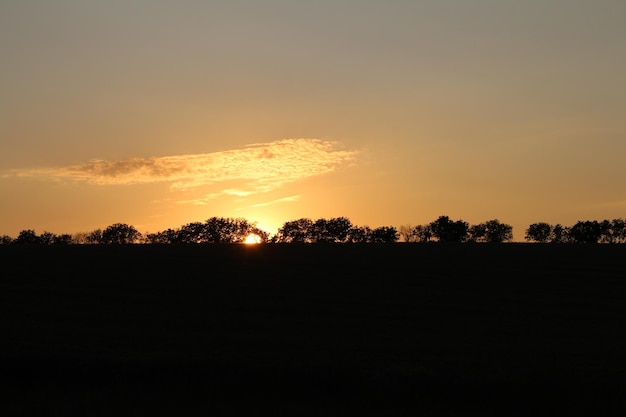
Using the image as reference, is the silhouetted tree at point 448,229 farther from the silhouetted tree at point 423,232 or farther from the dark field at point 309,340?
the dark field at point 309,340

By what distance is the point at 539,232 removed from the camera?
139 metres

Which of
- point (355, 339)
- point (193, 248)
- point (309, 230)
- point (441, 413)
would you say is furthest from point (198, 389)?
point (309, 230)

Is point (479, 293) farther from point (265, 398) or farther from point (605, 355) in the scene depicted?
point (265, 398)

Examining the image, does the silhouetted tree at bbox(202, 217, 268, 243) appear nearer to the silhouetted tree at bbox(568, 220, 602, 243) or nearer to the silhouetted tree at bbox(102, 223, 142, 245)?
the silhouetted tree at bbox(102, 223, 142, 245)

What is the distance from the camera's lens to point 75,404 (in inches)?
589

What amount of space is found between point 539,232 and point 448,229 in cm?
2423

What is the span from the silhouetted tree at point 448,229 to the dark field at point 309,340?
262 ft

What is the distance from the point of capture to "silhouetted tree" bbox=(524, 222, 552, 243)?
13775 centimetres

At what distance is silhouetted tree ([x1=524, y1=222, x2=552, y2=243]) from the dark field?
3771 inches

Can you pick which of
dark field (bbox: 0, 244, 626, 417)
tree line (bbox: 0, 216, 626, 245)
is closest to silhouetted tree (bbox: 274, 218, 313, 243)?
tree line (bbox: 0, 216, 626, 245)

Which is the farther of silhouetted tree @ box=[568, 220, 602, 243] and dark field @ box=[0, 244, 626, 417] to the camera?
silhouetted tree @ box=[568, 220, 602, 243]

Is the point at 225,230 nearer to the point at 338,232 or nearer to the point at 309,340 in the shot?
the point at 338,232

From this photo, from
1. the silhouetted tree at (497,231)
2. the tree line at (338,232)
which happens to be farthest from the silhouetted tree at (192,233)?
the silhouetted tree at (497,231)

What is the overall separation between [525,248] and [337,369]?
147 feet
